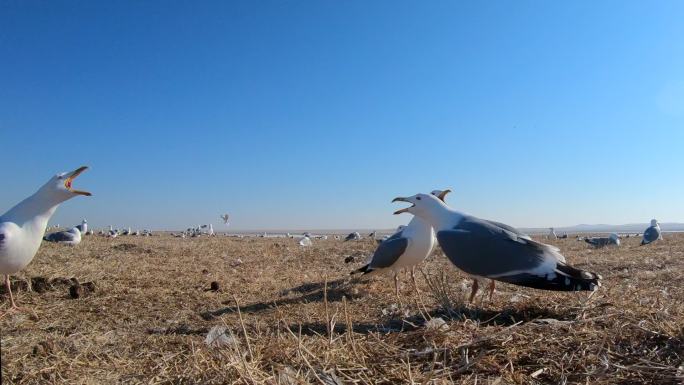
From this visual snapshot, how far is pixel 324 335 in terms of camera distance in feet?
12.0

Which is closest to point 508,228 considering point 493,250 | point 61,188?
point 493,250

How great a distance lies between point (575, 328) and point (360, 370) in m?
1.58

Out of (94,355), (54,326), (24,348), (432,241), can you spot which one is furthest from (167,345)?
(432,241)

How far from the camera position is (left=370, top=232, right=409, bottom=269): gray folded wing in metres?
7.18

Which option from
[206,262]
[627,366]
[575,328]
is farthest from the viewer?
[206,262]

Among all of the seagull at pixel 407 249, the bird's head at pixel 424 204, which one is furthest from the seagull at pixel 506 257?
the seagull at pixel 407 249

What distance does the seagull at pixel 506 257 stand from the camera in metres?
4.35

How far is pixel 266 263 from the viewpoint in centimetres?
1038

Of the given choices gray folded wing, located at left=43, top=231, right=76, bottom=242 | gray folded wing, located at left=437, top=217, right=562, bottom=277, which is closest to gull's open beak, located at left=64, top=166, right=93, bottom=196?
gray folded wing, located at left=437, top=217, right=562, bottom=277

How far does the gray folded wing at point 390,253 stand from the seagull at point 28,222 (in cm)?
410

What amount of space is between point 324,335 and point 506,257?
214 centimetres

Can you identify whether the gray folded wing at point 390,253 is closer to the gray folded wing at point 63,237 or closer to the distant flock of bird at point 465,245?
the distant flock of bird at point 465,245

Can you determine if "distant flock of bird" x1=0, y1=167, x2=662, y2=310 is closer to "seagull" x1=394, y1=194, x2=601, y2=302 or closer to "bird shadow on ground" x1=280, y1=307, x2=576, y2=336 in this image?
"seagull" x1=394, y1=194, x2=601, y2=302

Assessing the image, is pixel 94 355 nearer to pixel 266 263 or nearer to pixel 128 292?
pixel 128 292
